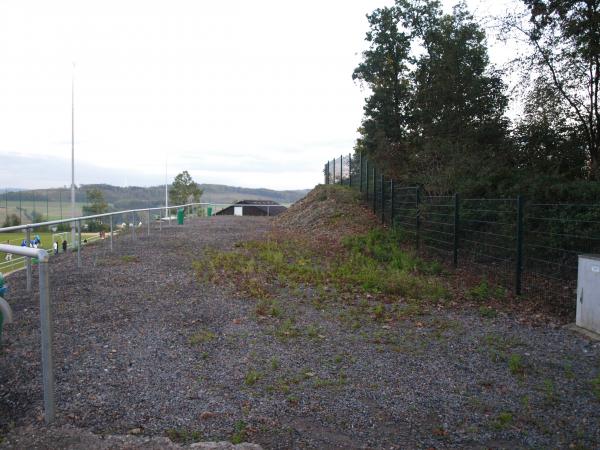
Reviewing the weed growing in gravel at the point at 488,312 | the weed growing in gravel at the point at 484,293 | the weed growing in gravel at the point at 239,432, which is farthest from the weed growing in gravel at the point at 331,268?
the weed growing in gravel at the point at 239,432

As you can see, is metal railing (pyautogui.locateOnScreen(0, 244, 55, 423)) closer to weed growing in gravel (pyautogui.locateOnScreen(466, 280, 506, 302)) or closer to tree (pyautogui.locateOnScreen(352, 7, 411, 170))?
weed growing in gravel (pyautogui.locateOnScreen(466, 280, 506, 302))

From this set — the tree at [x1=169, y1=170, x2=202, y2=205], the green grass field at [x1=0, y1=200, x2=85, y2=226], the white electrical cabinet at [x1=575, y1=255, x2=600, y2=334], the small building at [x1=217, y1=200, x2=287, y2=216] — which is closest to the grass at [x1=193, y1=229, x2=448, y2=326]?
the white electrical cabinet at [x1=575, y1=255, x2=600, y2=334]

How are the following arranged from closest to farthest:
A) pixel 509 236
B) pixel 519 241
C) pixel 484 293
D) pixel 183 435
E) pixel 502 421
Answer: pixel 183 435, pixel 502 421, pixel 519 241, pixel 484 293, pixel 509 236

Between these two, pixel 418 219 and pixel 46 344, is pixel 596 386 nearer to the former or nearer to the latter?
pixel 46 344

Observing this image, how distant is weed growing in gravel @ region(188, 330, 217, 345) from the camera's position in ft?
16.2

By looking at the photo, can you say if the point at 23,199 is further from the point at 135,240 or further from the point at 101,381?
the point at 101,381

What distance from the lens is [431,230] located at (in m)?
11.6

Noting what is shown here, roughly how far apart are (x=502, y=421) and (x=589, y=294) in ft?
10.1

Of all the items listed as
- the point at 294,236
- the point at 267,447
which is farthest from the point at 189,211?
the point at 267,447

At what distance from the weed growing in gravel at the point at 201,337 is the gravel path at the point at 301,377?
0.07 feet

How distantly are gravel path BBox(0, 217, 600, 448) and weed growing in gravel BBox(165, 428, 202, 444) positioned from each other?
1 centimetres

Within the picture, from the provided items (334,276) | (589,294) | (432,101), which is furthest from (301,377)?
(432,101)

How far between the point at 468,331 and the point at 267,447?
11.2ft

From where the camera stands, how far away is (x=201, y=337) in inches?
200
